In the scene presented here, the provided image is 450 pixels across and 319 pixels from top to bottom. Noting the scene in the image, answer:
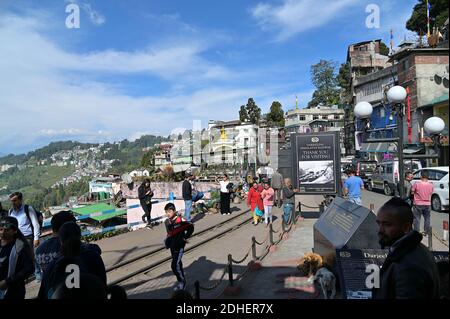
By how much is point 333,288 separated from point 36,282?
5995 mm

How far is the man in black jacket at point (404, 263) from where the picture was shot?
208 cm

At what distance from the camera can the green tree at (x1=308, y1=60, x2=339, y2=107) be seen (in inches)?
3003

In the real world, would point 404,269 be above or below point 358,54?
below

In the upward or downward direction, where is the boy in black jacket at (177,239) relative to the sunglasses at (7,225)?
downward

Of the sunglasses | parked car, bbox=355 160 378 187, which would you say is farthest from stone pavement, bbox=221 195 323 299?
parked car, bbox=355 160 378 187

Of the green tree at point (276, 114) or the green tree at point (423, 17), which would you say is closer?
the green tree at point (423, 17)

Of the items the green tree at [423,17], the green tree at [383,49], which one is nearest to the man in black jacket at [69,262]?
the green tree at [423,17]

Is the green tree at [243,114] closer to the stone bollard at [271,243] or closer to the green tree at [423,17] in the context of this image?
the green tree at [423,17]

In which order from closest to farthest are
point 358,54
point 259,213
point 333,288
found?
1. point 333,288
2. point 259,213
3. point 358,54

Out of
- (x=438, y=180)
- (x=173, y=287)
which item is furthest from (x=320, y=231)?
(x=438, y=180)

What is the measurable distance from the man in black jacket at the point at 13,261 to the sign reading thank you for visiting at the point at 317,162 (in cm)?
998

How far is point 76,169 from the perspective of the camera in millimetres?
179375

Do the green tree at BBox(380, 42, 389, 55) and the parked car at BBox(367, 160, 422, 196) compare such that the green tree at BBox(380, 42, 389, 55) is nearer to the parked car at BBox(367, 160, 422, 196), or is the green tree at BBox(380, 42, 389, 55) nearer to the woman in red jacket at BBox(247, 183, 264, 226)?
the parked car at BBox(367, 160, 422, 196)
